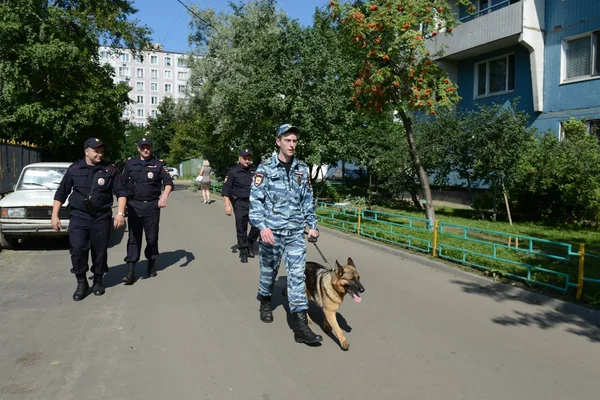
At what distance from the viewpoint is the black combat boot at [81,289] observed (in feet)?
19.3

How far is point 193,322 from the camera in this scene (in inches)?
200

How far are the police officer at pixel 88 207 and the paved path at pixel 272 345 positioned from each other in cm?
51

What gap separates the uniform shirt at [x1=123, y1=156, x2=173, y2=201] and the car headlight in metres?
3.40

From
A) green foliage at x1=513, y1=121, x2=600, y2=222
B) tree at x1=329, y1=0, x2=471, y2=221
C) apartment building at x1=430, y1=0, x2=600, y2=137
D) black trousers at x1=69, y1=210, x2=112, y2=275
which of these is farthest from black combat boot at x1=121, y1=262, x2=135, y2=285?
apartment building at x1=430, y1=0, x2=600, y2=137

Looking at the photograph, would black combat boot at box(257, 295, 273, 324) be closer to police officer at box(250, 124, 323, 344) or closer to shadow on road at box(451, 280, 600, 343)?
police officer at box(250, 124, 323, 344)

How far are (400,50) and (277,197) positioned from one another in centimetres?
619

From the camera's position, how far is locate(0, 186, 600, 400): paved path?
363 centimetres

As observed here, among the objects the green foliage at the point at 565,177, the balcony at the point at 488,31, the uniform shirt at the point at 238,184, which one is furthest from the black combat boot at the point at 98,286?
the balcony at the point at 488,31

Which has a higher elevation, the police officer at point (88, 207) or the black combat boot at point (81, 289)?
the police officer at point (88, 207)

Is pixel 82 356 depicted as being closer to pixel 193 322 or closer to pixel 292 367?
pixel 193 322

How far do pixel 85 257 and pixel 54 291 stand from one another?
2.95 ft

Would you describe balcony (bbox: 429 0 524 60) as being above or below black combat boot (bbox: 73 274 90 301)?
above

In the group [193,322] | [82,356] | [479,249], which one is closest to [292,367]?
[193,322]

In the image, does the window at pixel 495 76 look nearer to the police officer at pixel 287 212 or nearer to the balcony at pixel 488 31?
the balcony at pixel 488 31
